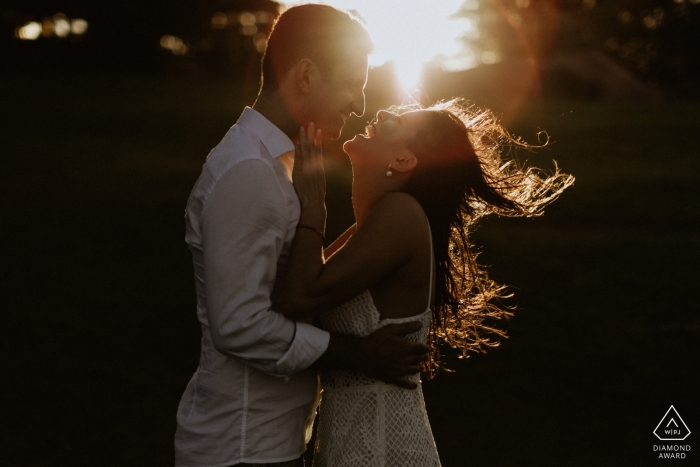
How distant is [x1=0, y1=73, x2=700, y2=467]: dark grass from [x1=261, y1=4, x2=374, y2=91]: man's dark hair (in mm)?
3745

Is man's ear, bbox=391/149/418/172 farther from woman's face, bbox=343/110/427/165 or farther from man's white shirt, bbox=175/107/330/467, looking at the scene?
man's white shirt, bbox=175/107/330/467

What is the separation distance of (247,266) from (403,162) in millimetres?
938

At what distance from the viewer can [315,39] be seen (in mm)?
2695

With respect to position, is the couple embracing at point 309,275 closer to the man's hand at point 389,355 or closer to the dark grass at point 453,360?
the man's hand at point 389,355

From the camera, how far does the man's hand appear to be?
2754 millimetres

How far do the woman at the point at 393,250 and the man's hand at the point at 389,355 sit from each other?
0.22 feet

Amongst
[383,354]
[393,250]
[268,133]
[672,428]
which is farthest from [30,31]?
[383,354]

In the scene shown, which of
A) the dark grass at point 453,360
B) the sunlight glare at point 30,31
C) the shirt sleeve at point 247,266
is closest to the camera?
the shirt sleeve at point 247,266

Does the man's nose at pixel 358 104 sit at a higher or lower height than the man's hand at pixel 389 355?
higher

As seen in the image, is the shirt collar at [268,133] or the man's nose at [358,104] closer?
the shirt collar at [268,133]

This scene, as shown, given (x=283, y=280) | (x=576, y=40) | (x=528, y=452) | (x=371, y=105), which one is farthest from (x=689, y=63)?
(x=283, y=280)

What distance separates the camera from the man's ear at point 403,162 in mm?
3074

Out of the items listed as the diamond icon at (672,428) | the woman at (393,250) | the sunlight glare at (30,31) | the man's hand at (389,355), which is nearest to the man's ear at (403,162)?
the woman at (393,250)

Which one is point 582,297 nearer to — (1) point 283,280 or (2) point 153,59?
(1) point 283,280
